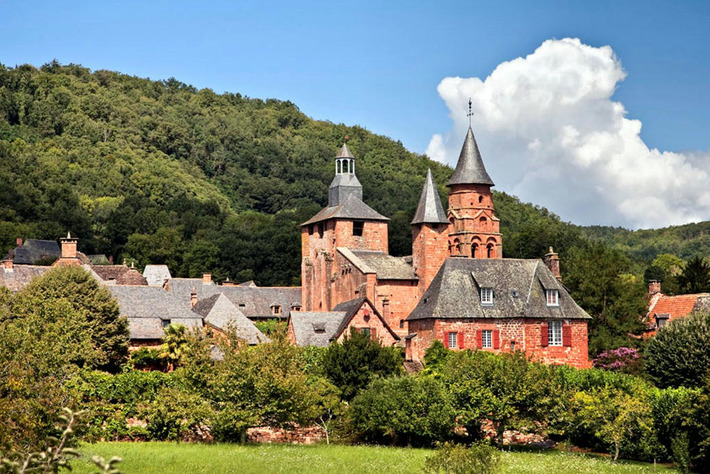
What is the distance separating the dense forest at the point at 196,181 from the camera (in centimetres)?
11350

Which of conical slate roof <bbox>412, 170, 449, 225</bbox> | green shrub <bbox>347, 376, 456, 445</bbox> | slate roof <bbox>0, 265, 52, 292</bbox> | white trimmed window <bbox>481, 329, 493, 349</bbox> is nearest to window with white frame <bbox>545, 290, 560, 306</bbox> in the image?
white trimmed window <bbox>481, 329, 493, 349</bbox>

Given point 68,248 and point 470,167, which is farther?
point 68,248

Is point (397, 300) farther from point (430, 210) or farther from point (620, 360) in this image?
point (620, 360)

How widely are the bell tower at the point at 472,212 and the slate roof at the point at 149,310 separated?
69.5 feet

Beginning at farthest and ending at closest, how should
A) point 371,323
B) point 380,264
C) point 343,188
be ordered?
point 343,188 < point 380,264 < point 371,323

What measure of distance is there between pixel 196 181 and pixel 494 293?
340ft

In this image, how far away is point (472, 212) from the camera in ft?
235

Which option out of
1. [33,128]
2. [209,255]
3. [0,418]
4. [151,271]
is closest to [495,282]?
[0,418]

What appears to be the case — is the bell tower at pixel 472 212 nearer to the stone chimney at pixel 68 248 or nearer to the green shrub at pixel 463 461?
the stone chimney at pixel 68 248

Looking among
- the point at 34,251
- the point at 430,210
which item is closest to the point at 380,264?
the point at 430,210

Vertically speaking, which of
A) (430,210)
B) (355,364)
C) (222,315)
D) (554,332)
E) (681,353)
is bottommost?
(355,364)

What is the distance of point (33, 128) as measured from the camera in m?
152

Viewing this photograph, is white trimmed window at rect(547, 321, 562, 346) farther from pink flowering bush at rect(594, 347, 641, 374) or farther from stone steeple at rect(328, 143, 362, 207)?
stone steeple at rect(328, 143, 362, 207)

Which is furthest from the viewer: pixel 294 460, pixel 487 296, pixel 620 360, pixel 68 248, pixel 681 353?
pixel 68 248
